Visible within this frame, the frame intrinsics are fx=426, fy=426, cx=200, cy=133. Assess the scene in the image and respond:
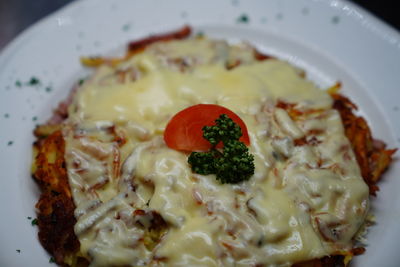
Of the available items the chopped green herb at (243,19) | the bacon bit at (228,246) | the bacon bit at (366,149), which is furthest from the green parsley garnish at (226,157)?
the chopped green herb at (243,19)

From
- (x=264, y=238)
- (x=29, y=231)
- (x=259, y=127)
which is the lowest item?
(x=29, y=231)

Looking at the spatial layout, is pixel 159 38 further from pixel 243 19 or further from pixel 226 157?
pixel 226 157

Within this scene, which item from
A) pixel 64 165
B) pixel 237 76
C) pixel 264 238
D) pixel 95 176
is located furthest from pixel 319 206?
pixel 64 165

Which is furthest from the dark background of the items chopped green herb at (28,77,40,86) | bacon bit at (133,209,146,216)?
bacon bit at (133,209,146,216)

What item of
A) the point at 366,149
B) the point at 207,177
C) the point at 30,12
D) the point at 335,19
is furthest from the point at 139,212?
the point at 30,12

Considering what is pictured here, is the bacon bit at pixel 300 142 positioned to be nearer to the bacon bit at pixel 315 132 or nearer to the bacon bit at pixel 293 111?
the bacon bit at pixel 315 132

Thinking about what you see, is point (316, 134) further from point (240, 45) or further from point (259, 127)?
point (240, 45)

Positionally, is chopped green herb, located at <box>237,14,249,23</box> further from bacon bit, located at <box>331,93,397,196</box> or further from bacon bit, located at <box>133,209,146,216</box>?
bacon bit, located at <box>133,209,146,216</box>

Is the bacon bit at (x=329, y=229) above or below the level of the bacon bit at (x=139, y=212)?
above

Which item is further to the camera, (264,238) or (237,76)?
(237,76)
